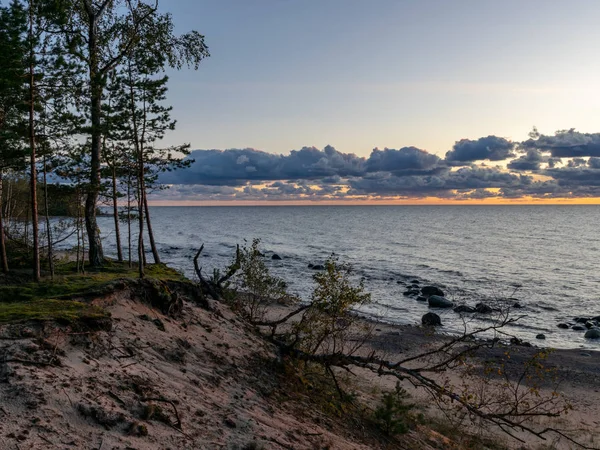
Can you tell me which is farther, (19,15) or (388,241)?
(388,241)

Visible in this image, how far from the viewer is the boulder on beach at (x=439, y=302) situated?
36.8 metres

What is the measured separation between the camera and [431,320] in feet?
104

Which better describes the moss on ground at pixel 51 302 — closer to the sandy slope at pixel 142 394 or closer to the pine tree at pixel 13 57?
the sandy slope at pixel 142 394

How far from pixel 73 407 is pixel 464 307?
34063mm

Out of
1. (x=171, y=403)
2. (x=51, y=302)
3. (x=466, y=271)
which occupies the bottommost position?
(x=466, y=271)

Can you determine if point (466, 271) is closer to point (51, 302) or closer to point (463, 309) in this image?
point (463, 309)

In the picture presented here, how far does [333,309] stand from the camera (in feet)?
47.4

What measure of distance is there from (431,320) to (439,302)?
18.7 ft

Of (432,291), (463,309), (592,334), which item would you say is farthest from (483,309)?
(592,334)

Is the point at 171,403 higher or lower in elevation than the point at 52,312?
lower

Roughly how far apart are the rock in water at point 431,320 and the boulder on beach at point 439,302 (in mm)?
4973

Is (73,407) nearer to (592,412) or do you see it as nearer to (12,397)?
(12,397)

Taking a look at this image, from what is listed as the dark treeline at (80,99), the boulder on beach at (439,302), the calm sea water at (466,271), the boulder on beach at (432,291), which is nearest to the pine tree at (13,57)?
the dark treeline at (80,99)

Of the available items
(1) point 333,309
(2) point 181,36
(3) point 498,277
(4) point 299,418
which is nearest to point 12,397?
(4) point 299,418
